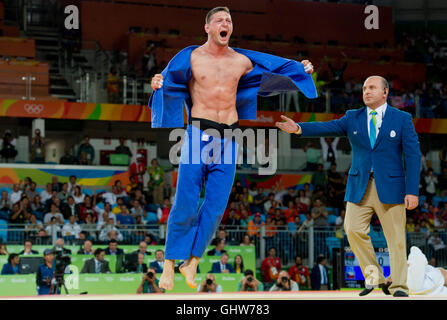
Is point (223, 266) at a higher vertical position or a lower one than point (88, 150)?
lower

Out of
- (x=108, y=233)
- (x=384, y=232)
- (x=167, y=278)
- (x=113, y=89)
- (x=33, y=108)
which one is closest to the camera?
(x=167, y=278)

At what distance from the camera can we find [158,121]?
5.86 m

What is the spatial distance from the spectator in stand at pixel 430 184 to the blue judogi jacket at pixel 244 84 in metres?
12.7

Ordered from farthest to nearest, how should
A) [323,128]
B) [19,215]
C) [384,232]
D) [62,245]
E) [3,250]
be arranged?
[19,215] < [62,245] < [3,250] < [323,128] < [384,232]

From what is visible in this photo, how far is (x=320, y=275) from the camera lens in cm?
1259

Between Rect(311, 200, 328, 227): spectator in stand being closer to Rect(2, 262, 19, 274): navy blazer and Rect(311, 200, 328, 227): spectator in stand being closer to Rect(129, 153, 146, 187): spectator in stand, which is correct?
Rect(129, 153, 146, 187): spectator in stand

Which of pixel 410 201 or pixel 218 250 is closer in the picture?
pixel 410 201

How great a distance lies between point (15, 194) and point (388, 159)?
10565mm

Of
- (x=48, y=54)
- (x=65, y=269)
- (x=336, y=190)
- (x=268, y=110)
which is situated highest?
(x=48, y=54)

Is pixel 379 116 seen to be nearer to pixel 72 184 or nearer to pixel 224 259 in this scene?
pixel 224 259

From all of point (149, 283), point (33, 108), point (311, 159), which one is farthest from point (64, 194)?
point (311, 159)
